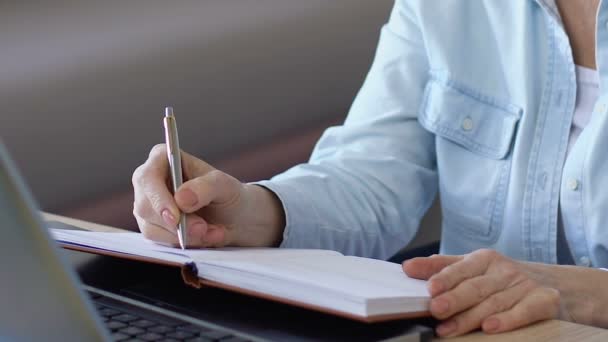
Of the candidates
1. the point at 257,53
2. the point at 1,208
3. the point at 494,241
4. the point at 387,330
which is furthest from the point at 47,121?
the point at 1,208

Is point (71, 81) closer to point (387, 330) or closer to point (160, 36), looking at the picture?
point (160, 36)

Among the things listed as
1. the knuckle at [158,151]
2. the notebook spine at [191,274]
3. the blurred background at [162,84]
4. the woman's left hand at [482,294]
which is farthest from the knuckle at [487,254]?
the blurred background at [162,84]

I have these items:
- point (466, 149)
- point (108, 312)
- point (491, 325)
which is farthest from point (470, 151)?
point (108, 312)

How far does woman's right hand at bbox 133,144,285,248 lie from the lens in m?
0.94

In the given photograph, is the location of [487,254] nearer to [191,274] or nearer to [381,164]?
[191,274]

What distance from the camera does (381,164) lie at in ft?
4.18

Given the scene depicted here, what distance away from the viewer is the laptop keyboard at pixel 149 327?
0.72 meters

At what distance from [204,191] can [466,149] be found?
0.45 meters

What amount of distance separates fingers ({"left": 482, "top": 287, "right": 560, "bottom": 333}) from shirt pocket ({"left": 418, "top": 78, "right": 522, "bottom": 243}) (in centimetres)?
41

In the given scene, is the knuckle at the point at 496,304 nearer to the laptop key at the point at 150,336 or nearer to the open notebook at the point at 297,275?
the open notebook at the point at 297,275

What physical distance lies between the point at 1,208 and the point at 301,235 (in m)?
0.64

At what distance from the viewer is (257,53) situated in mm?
1821

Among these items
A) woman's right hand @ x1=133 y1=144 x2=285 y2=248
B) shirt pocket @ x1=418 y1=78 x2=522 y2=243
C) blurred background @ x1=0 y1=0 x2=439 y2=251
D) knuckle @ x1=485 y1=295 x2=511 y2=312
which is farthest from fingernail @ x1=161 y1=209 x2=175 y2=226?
blurred background @ x1=0 y1=0 x2=439 y2=251

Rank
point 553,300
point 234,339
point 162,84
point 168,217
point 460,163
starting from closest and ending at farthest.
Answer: point 234,339, point 553,300, point 168,217, point 460,163, point 162,84
